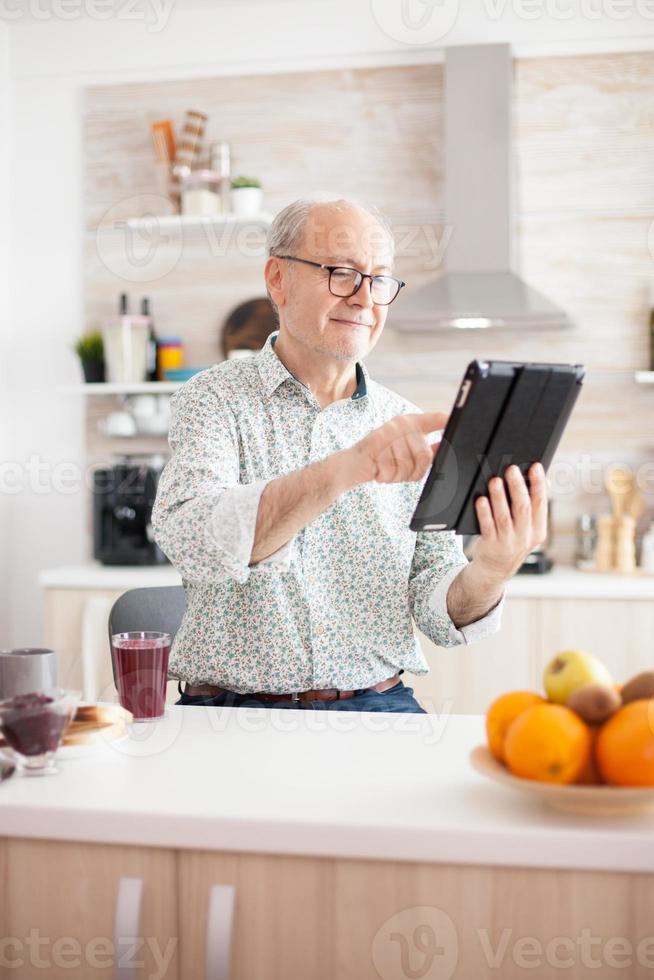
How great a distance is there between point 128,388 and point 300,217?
6.31ft

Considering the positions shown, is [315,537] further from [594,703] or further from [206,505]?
[594,703]

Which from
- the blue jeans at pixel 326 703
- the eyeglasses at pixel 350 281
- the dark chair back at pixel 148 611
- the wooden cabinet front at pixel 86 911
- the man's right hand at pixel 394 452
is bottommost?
the wooden cabinet front at pixel 86 911

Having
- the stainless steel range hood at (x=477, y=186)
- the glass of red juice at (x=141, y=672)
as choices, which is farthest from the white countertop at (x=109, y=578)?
the glass of red juice at (x=141, y=672)

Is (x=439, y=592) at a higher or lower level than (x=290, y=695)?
higher

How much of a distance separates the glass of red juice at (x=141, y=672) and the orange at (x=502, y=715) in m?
0.53

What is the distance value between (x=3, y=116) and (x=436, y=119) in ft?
5.35

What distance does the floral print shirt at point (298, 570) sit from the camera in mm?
1613

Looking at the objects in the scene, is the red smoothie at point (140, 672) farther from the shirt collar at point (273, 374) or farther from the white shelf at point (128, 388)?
the white shelf at point (128, 388)

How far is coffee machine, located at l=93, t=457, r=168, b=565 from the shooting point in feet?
11.1

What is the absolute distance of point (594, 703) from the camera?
0.97m

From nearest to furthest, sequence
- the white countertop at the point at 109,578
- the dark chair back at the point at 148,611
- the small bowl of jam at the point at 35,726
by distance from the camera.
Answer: the small bowl of jam at the point at 35,726
the dark chair back at the point at 148,611
the white countertop at the point at 109,578

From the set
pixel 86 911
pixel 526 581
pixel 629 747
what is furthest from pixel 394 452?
pixel 526 581

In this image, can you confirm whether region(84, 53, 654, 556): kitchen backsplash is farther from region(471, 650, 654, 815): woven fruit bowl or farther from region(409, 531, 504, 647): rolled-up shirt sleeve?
region(471, 650, 654, 815): woven fruit bowl

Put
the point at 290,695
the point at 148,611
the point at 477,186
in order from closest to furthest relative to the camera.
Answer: the point at 290,695, the point at 148,611, the point at 477,186
